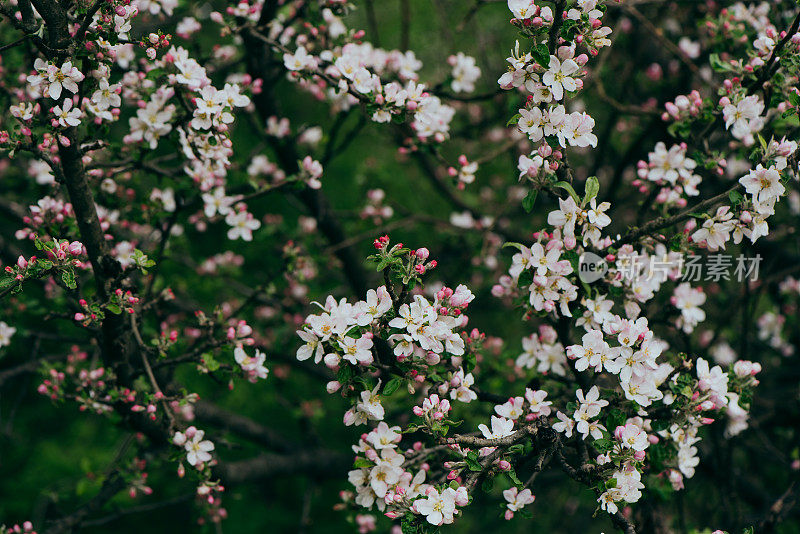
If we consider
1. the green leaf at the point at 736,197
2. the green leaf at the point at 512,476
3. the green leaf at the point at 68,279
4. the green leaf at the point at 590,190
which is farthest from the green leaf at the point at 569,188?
the green leaf at the point at 68,279

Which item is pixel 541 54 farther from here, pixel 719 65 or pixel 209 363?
pixel 209 363

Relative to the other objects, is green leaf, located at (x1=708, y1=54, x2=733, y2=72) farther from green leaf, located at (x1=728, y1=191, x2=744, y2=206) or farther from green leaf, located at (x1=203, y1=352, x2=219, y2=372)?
green leaf, located at (x1=203, y1=352, x2=219, y2=372)

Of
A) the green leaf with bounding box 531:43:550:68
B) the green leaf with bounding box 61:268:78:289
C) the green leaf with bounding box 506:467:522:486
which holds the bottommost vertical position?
the green leaf with bounding box 506:467:522:486

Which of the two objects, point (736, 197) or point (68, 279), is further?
point (736, 197)

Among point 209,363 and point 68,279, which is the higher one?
point 68,279

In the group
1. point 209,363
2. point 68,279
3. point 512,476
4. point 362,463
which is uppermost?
point 68,279

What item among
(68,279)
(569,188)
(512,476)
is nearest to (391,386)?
(512,476)

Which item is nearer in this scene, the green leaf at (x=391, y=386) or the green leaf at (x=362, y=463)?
the green leaf at (x=391, y=386)

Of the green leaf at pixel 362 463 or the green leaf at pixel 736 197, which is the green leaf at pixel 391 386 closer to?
the green leaf at pixel 362 463

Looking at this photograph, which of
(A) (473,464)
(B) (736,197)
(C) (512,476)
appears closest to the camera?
(A) (473,464)

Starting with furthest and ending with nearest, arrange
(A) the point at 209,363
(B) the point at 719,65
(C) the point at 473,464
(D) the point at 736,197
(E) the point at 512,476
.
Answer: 1. (B) the point at 719,65
2. (A) the point at 209,363
3. (D) the point at 736,197
4. (E) the point at 512,476
5. (C) the point at 473,464

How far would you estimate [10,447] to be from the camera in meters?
5.30

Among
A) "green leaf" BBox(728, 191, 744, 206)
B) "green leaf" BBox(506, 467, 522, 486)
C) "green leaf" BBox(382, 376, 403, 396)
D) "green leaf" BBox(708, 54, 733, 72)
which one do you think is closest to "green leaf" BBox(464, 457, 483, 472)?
"green leaf" BBox(506, 467, 522, 486)

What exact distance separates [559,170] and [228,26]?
75.9 inches
